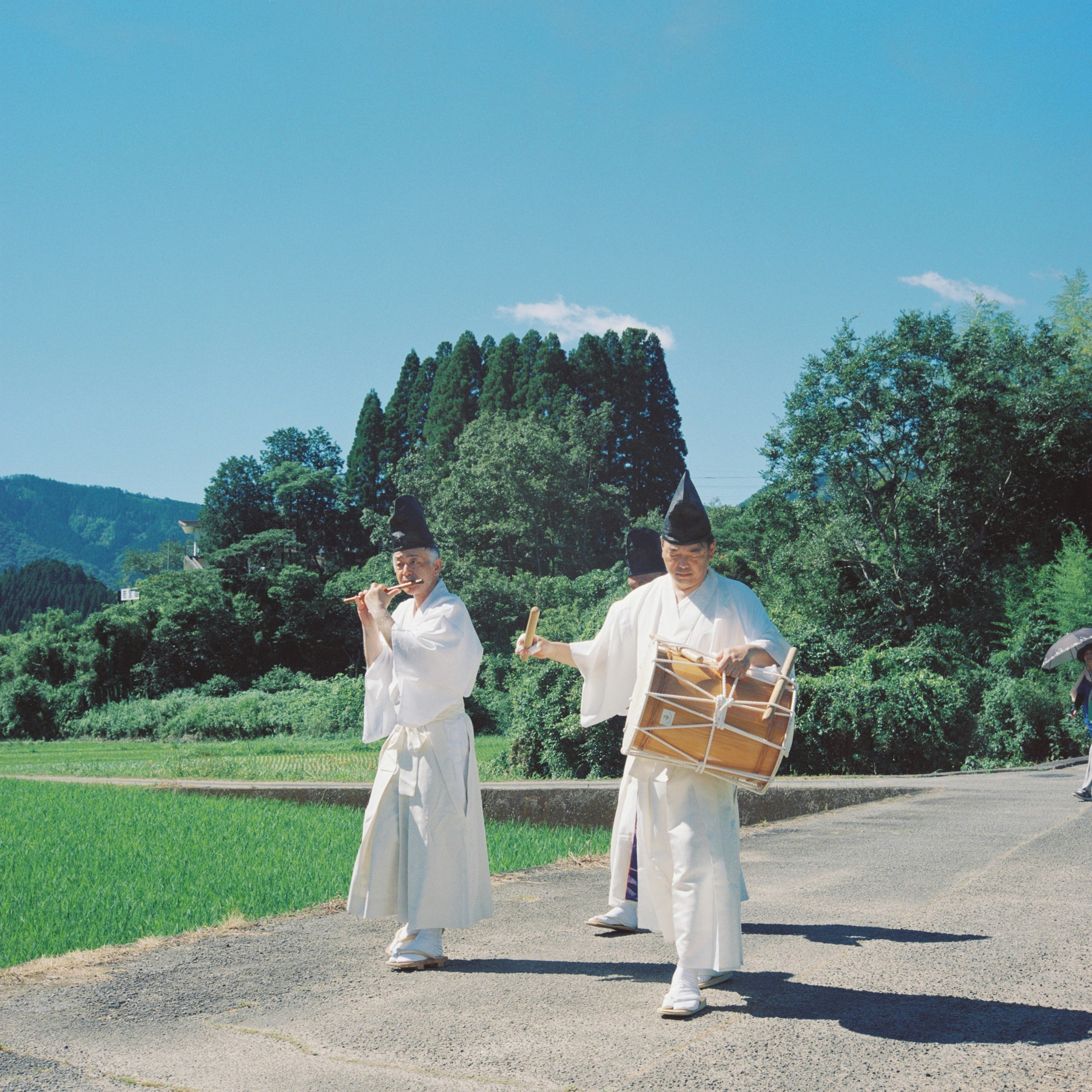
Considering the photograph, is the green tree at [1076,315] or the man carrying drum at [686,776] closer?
the man carrying drum at [686,776]

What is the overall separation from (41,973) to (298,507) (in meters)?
55.7

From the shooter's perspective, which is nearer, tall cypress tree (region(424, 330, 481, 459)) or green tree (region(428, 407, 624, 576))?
green tree (region(428, 407, 624, 576))

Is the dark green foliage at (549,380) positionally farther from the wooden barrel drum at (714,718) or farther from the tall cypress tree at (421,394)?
the wooden barrel drum at (714,718)

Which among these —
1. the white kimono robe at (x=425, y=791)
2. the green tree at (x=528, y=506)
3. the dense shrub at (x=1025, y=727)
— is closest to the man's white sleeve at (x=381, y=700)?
the white kimono robe at (x=425, y=791)

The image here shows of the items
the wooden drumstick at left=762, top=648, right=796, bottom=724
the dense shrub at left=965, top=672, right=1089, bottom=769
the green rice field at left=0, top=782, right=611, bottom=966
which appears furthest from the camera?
the dense shrub at left=965, top=672, right=1089, bottom=769

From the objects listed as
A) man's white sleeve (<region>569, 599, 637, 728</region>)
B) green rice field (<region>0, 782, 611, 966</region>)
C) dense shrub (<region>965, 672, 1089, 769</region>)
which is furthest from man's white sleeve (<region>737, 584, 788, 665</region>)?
dense shrub (<region>965, 672, 1089, 769</region>)

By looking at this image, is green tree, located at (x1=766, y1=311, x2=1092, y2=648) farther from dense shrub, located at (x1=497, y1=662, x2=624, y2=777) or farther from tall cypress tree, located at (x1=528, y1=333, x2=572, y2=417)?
tall cypress tree, located at (x1=528, y1=333, x2=572, y2=417)

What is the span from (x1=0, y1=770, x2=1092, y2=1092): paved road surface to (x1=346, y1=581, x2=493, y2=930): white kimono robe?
0.28m

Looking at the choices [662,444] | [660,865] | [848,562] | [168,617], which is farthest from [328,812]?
[662,444]

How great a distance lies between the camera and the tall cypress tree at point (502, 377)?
2120 inches

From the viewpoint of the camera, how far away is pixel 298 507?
193 ft

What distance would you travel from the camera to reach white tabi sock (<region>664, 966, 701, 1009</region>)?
12.5 ft

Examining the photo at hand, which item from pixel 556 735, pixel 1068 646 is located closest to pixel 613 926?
pixel 1068 646

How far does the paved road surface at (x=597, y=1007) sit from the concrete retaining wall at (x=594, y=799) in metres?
5.16
